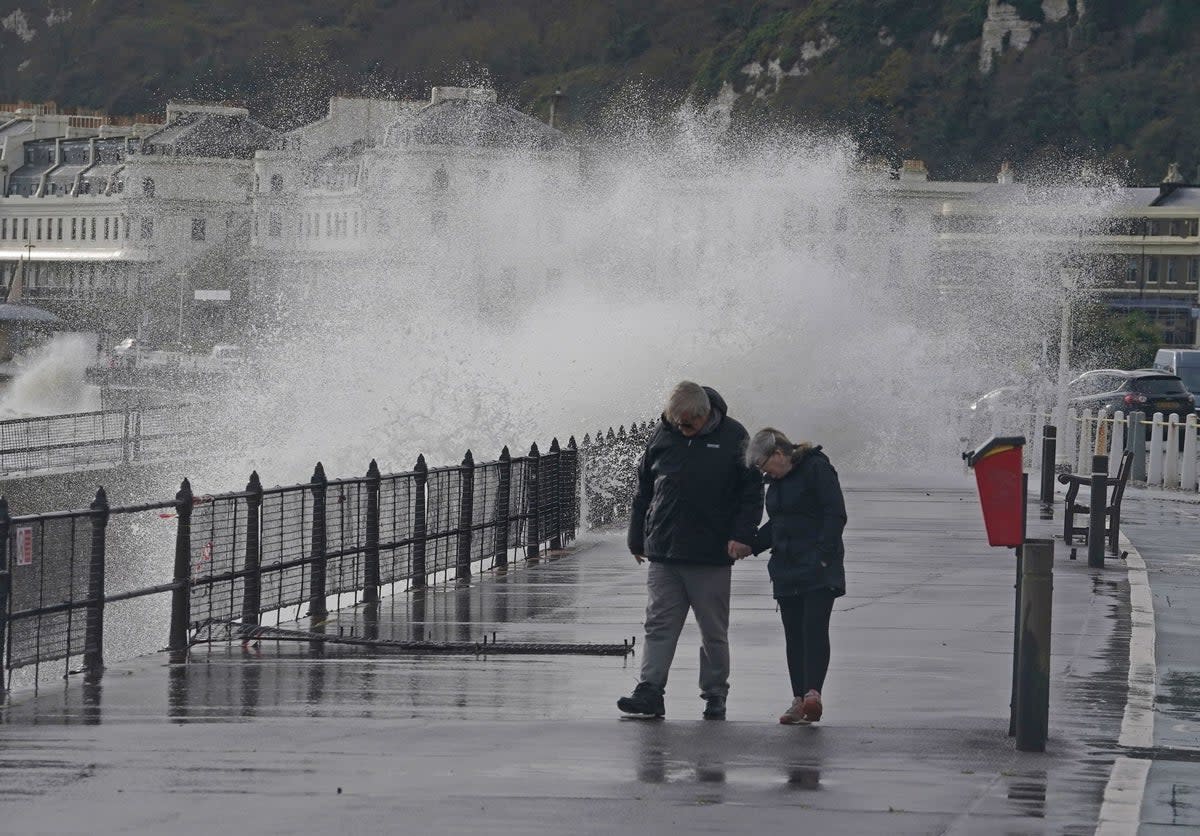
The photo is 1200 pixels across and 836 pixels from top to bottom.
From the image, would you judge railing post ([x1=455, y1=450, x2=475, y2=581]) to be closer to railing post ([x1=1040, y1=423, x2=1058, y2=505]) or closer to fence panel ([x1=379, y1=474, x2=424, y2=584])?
fence panel ([x1=379, y1=474, x2=424, y2=584])

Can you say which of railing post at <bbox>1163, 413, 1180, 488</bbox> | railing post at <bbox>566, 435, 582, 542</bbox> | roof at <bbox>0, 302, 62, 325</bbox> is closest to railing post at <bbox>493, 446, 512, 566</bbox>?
railing post at <bbox>566, 435, 582, 542</bbox>

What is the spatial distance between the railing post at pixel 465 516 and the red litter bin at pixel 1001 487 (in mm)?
10820

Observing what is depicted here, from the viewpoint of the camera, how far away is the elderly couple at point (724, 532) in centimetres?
1235

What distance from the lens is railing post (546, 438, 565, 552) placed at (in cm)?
2548

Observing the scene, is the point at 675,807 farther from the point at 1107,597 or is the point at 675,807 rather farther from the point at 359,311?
the point at 359,311

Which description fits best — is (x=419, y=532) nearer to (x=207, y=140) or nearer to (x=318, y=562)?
(x=318, y=562)

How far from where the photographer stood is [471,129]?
161875 mm

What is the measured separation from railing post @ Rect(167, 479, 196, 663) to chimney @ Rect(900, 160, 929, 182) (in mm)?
159644

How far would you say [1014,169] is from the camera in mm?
189875

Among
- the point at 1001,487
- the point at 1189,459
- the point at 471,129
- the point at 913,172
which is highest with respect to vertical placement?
the point at 471,129

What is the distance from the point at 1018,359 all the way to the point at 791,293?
52054 millimetres

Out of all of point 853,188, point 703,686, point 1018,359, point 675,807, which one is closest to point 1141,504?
point 703,686

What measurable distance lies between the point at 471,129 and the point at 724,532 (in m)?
151

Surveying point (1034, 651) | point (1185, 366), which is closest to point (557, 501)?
point (1034, 651)
